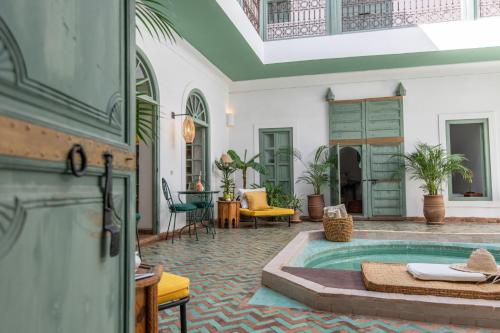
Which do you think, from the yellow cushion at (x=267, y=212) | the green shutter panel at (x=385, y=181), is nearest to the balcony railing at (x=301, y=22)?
the green shutter panel at (x=385, y=181)

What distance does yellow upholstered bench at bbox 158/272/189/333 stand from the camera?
79.0 inches

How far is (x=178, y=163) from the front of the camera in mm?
7047

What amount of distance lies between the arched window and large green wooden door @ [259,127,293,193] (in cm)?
187

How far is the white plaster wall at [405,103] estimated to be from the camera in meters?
8.46

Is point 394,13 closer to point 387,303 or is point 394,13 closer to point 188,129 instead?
point 188,129

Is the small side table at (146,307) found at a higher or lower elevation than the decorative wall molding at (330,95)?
lower

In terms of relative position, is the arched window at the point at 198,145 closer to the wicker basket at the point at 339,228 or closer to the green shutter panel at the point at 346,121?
the wicker basket at the point at 339,228

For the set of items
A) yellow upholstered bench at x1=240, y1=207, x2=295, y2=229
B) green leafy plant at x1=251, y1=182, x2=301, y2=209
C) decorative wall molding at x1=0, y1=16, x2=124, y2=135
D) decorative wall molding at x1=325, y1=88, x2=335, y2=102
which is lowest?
yellow upholstered bench at x1=240, y1=207, x2=295, y2=229

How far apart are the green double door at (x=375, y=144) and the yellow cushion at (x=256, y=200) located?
1927 mm

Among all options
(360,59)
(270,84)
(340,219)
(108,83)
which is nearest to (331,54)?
(360,59)

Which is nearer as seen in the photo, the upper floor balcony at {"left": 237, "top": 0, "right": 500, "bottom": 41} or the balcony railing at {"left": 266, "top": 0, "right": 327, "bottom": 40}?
the upper floor balcony at {"left": 237, "top": 0, "right": 500, "bottom": 41}

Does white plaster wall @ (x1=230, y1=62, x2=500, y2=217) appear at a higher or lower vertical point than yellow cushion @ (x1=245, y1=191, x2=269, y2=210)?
higher

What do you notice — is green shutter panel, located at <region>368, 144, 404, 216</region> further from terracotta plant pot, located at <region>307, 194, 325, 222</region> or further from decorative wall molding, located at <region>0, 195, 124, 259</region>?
decorative wall molding, located at <region>0, 195, 124, 259</region>

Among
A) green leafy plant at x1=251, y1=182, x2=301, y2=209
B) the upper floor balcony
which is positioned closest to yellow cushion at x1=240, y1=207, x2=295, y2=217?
green leafy plant at x1=251, y1=182, x2=301, y2=209
